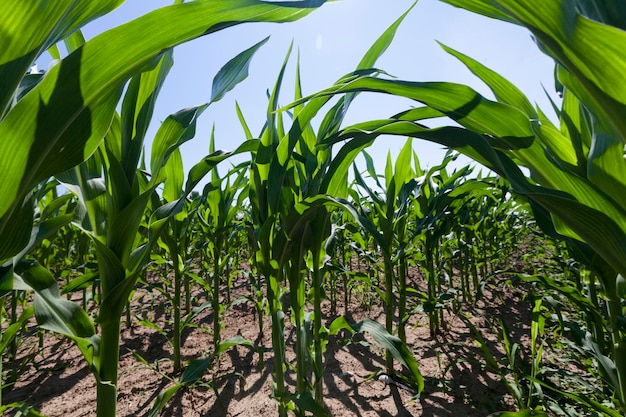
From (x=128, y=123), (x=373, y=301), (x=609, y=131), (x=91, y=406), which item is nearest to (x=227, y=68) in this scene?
(x=128, y=123)

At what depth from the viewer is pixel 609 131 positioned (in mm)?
571

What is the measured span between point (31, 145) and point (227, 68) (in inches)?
26.8

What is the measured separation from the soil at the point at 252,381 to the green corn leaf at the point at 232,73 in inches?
48.4

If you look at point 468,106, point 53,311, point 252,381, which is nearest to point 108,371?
point 53,311

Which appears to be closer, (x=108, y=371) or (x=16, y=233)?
(x=16, y=233)

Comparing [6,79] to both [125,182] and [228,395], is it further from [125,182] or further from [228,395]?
[228,395]

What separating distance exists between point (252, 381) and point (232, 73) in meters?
1.82

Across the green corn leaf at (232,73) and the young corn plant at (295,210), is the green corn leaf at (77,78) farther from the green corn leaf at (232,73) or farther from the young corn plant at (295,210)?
the young corn plant at (295,210)

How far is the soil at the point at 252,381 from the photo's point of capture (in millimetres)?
1783

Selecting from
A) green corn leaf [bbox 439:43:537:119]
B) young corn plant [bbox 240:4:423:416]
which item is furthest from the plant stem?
green corn leaf [bbox 439:43:537:119]

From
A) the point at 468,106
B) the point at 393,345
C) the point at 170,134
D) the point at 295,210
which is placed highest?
the point at 170,134

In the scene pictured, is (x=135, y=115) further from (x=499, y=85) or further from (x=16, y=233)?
(x=499, y=85)

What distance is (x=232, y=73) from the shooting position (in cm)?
103

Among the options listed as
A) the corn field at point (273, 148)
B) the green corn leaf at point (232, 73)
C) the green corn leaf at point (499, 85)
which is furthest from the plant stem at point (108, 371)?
the green corn leaf at point (499, 85)
